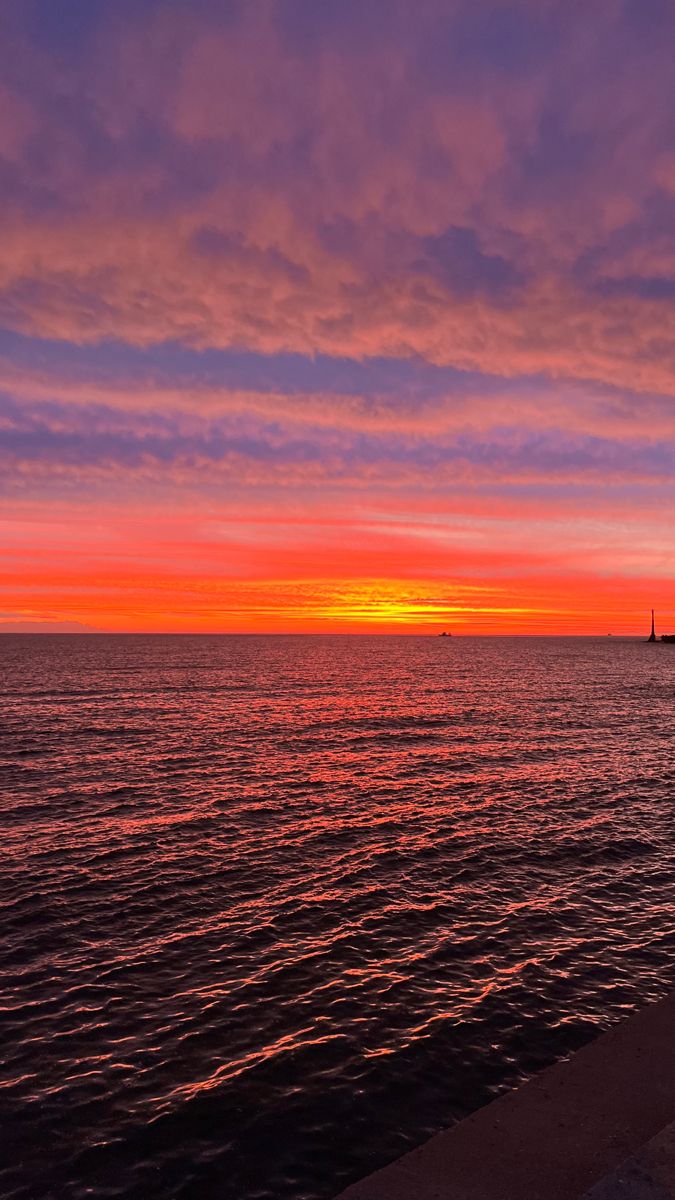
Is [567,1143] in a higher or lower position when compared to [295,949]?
higher

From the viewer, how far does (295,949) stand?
2089cm

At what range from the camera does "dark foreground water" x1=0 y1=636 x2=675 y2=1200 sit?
44.0 ft

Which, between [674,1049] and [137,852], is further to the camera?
[137,852]

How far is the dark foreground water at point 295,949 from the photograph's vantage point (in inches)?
528

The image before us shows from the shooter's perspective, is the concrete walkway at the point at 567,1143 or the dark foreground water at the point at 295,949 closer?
the concrete walkway at the point at 567,1143

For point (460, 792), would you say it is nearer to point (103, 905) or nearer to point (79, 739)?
point (103, 905)

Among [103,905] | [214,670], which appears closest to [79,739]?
[103,905]

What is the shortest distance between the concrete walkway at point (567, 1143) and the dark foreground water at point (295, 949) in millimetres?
1195

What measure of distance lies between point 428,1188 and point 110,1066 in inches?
320

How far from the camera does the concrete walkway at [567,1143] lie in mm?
10422

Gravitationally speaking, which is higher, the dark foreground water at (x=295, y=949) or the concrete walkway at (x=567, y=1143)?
the concrete walkway at (x=567, y=1143)

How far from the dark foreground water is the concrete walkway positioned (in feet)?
3.92

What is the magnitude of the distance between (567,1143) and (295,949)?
10.7m

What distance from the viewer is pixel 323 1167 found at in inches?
488
